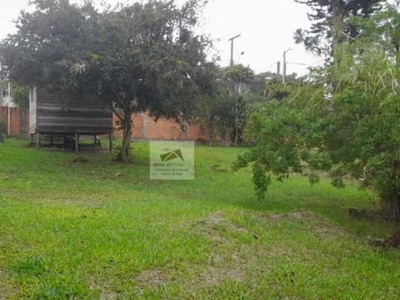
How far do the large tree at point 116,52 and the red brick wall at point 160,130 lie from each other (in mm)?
7821

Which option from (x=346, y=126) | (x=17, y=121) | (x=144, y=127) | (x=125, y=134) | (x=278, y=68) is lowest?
(x=125, y=134)

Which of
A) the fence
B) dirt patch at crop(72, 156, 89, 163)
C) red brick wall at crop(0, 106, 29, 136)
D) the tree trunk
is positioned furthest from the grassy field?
red brick wall at crop(0, 106, 29, 136)

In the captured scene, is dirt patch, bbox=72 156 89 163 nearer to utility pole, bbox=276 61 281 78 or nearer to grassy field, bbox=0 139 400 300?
grassy field, bbox=0 139 400 300

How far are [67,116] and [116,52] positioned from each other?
469 centimetres

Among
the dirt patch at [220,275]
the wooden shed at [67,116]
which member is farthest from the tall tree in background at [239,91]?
the dirt patch at [220,275]

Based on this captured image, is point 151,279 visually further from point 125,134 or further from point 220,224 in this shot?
point 125,134

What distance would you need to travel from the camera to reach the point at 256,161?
7.07 m

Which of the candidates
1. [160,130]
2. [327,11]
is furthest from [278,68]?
[160,130]

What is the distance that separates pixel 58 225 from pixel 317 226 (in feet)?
12.4

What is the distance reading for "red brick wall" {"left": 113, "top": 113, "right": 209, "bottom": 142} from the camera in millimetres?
19688

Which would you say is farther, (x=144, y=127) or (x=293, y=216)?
(x=144, y=127)

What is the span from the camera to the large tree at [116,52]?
1048 centimetres

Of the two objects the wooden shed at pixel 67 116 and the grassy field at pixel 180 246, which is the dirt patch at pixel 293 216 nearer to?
the grassy field at pixel 180 246

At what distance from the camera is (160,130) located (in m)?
20.2
